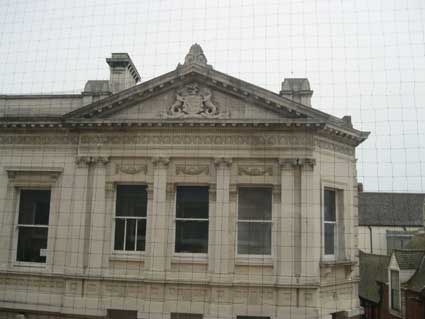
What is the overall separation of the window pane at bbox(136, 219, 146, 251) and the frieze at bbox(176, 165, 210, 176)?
1265 mm

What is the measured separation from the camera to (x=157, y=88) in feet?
28.9

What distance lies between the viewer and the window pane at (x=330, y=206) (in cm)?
916

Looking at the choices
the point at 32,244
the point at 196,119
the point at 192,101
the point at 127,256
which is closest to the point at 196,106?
the point at 192,101

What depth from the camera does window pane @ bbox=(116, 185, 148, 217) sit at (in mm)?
8891

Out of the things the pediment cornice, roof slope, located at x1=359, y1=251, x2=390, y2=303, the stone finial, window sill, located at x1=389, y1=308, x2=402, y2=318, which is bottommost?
window sill, located at x1=389, y1=308, x2=402, y2=318

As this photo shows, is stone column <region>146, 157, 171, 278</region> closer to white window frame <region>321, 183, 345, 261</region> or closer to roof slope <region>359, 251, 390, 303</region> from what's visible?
white window frame <region>321, 183, 345, 261</region>

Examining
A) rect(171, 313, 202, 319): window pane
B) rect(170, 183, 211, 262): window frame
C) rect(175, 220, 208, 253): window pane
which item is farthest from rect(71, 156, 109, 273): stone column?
rect(171, 313, 202, 319): window pane

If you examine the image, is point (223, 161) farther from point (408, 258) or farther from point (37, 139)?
point (408, 258)

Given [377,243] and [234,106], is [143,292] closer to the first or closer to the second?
[234,106]

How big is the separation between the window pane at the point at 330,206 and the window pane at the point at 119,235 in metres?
4.29

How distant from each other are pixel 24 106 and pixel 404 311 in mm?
10018

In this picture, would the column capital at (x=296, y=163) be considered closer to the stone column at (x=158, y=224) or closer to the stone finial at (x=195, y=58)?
the stone column at (x=158, y=224)

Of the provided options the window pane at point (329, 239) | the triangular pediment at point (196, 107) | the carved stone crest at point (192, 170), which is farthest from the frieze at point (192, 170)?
the window pane at point (329, 239)

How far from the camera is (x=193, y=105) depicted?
876 centimetres
